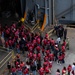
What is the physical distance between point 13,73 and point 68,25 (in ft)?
44.9

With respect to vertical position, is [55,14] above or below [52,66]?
above

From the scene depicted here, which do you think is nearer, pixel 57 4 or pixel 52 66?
pixel 52 66

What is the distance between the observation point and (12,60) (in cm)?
2797

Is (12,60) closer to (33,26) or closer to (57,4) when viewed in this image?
(33,26)

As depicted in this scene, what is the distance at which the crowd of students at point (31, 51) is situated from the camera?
25281 mm

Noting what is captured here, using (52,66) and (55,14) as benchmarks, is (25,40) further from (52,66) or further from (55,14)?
(55,14)

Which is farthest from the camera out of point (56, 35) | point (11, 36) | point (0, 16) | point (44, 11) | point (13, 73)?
point (0, 16)

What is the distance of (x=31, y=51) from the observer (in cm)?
A: 2766

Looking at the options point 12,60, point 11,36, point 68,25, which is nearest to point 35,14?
point 68,25

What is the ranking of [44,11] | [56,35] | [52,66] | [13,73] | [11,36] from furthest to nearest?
[44,11] → [56,35] → [11,36] → [52,66] → [13,73]

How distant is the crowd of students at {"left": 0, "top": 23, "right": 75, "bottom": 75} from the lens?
25.3m

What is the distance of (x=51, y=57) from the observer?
26.7 metres

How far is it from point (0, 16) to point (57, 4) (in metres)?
7.24

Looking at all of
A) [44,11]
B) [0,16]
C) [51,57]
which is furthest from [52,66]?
[0,16]
